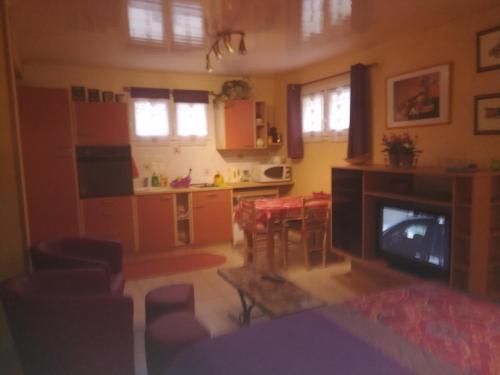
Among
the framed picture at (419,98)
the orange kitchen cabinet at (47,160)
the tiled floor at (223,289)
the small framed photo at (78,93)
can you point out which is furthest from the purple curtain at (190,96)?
the framed picture at (419,98)

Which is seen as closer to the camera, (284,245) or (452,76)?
(452,76)

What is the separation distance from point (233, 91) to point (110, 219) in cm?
243

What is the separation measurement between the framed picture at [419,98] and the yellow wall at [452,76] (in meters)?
0.06

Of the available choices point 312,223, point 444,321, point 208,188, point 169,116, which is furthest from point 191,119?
point 444,321

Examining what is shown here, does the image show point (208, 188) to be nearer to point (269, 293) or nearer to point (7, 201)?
point (269, 293)

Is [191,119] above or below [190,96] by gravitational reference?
below

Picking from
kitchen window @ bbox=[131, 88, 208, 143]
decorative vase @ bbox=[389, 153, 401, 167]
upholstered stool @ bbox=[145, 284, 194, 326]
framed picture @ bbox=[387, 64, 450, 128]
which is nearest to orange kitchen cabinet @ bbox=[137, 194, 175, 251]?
kitchen window @ bbox=[131, 88, 208, 143]

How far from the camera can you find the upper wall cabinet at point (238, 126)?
526 centimetres

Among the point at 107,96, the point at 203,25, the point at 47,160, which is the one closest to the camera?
the point at 203,25

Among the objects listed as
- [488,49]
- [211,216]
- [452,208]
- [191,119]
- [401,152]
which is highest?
[488,49]

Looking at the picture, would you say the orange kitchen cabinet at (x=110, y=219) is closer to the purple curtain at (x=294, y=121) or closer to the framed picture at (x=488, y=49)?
the purple curtain at (x=294, y=121)

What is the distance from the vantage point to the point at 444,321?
1.74m

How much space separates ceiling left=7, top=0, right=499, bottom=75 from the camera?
276 cm

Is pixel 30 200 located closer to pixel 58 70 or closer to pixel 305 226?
pixel 58 70
